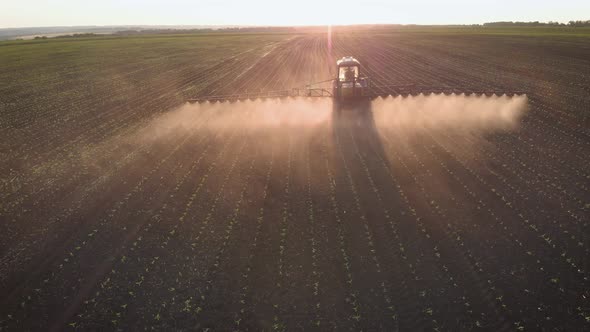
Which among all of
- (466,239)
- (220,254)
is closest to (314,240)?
(220,254)

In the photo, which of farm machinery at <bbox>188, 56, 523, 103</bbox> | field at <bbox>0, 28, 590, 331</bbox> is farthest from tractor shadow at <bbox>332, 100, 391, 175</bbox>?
farm machinery at <bbox>188, 56, 523, 103</bbox>

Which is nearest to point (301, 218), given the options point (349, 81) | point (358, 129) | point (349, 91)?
point (358, 129)

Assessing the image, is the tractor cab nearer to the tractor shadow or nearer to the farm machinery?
the farm machinery

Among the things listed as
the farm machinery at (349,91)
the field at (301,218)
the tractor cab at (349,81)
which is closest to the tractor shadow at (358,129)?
the field at (301,218)

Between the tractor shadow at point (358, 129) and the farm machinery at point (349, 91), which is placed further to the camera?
the farm machinery at point (349, 91)

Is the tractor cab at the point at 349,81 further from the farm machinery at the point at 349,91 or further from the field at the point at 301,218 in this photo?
the field at the point at 301,218

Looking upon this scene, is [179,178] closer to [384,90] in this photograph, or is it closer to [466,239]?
[466,239]

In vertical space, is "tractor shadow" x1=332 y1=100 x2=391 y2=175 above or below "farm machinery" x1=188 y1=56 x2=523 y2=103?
below
